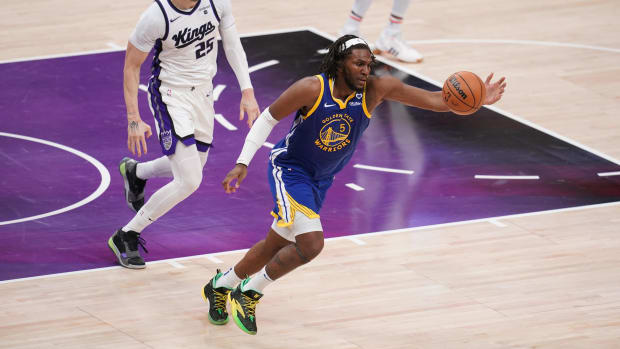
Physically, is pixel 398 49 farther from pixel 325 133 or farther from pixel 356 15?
pixel 325 133

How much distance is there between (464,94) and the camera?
730cm

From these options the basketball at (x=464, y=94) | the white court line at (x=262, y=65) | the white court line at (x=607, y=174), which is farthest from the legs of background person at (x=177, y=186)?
the white court line at (x=262, y=65)

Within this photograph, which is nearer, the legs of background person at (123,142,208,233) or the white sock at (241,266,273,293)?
the white sock at (241,266,273,293)

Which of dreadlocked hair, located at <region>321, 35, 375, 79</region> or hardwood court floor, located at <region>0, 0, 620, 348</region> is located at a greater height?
dreadlocked hair, located at <region>321, 35, 375, 79</region>

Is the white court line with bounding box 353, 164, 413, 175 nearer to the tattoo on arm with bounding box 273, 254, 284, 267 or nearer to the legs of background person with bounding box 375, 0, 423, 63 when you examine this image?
the legs of background person with bounding box 375, 0, 423, 63

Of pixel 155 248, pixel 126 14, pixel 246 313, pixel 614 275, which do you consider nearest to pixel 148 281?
pixel 155 248

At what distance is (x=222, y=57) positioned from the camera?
13.5 metres

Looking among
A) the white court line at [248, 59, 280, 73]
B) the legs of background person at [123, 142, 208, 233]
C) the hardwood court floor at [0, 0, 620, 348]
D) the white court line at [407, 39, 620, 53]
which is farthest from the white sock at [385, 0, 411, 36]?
the legs of background person at [123, 142, 208, 233]

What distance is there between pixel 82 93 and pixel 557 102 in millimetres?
4958

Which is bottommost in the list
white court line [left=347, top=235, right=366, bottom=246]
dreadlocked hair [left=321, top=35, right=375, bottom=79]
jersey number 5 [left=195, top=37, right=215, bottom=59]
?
white court line [left=347, top=235, right=366, bottom=246]

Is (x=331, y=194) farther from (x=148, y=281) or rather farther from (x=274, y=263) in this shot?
(x=274, y=263)

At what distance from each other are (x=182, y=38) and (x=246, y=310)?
2.03 m

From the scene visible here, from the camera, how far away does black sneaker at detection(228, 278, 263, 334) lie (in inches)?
283

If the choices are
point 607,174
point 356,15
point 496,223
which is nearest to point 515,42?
point 356,15
